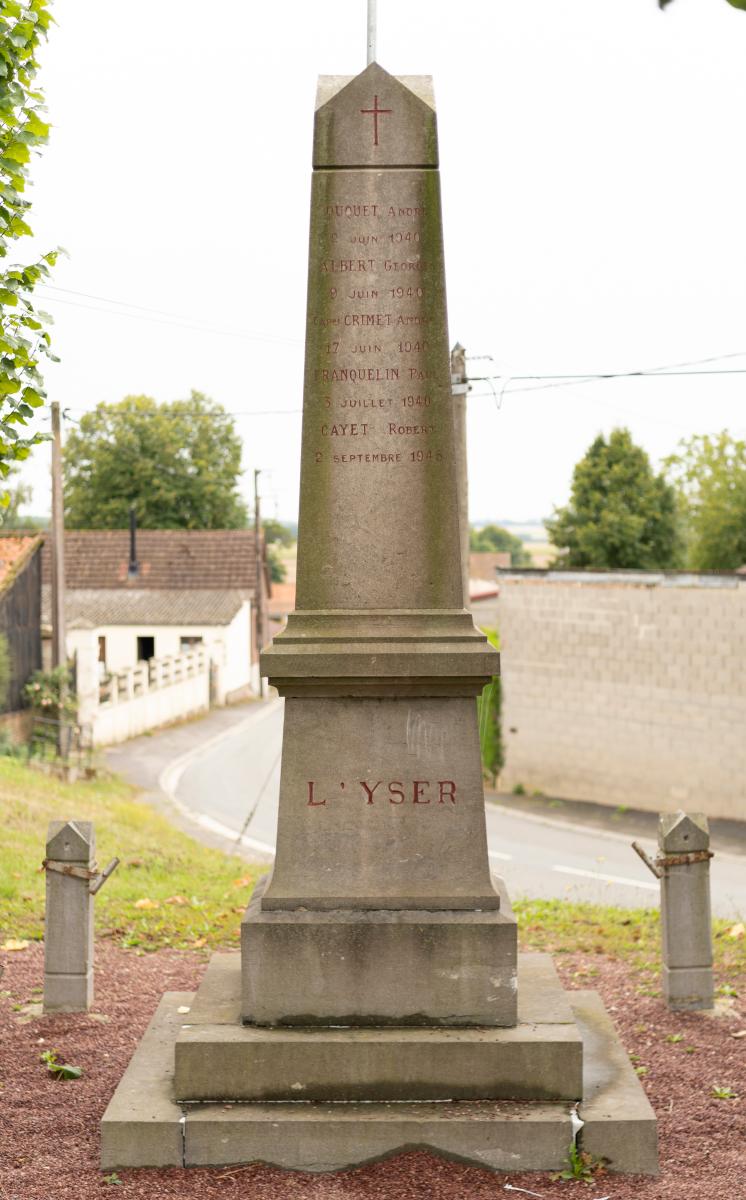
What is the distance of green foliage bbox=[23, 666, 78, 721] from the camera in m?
26.7

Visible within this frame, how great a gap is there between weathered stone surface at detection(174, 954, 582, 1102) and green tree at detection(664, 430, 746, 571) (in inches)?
1842

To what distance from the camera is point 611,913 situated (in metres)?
10.4

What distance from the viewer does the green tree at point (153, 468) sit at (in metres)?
57.7

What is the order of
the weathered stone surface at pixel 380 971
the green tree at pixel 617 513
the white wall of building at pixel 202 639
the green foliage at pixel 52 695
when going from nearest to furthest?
the weathered stone surface at pixel 380 971 < the green foliage at pixel 52 695 < the white wall of building at pixel 202 639 < the green tree at pixel 617 513

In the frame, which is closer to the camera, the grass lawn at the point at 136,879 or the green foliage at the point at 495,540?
the grass lawn at the point at 136,879

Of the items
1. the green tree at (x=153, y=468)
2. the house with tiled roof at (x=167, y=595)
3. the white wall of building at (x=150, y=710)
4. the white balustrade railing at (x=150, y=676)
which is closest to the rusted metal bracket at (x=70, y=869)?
the white wall of building at (x=150, y=710)

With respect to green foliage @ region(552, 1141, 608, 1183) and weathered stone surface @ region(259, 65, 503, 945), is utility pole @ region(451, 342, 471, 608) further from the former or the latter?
green foliage @ region(552, 1141, 608, 1183)

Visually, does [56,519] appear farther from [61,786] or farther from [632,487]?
[632,487]

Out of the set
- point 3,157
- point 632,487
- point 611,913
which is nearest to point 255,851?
point 611,913

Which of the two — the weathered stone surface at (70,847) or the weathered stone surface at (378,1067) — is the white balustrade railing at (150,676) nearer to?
the weathered stone surface at (70,847)

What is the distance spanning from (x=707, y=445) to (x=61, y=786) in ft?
134

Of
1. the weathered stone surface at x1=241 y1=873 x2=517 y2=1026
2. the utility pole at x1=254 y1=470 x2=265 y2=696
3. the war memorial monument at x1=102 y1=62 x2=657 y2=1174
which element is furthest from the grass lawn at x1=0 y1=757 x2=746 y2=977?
the utility pole at x1=254 y1=470 x2=265 y2=696

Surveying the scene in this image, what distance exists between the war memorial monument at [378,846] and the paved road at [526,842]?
6.09m

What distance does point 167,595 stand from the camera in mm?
47188
